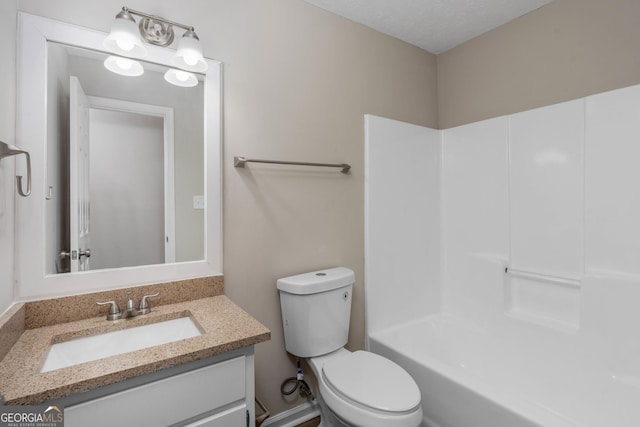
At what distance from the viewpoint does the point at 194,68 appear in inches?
58.4

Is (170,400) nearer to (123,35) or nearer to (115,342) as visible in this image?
(115,342)

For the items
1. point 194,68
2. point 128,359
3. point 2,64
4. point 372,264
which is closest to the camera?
point 128,359

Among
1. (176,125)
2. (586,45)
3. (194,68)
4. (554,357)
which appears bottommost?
(554,357)

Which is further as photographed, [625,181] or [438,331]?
[438,331]

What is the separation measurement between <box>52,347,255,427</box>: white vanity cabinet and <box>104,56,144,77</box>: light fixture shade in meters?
1.23

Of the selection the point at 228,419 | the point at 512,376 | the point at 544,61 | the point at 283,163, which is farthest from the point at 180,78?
the point at 512,376

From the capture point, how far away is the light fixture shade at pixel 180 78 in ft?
4.88

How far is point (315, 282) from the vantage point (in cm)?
171

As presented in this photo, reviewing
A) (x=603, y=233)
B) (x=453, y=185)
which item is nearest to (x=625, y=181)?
(x=603, y=233)

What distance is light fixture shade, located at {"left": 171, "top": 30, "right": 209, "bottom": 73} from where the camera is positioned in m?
1.39

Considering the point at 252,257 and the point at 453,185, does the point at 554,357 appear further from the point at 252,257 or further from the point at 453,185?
the point at 252,257

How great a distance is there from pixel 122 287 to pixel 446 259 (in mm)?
2145

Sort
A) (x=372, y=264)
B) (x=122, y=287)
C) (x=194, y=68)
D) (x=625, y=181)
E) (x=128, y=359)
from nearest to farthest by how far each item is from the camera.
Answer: (x=128, y=359)
(x=122, y=287)
(x=194, y=68)
(x=625, y=181)
(x=372, y=264)

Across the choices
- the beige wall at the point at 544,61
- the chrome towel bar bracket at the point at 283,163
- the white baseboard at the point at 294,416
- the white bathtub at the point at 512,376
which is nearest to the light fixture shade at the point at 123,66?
the chrome towel bar bracket at the point at 283,163
